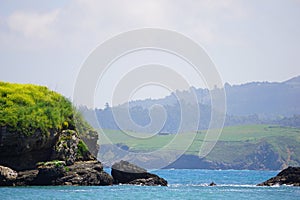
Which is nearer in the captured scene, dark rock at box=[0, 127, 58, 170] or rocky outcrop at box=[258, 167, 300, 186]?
dark rock at box=[0, 127, 58, 170]

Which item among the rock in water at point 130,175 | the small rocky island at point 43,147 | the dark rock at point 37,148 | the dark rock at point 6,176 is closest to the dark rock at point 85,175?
the small rocky island at point 43,147

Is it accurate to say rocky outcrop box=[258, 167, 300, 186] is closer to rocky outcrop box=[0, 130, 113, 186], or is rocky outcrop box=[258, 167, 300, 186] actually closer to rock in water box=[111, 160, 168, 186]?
rock in water box=[111, 160, 168, 186]

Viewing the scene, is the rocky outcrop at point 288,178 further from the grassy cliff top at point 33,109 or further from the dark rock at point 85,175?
the grassy cliff top at point 33,109

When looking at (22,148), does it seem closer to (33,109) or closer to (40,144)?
(40,144)

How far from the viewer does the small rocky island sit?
55062mm

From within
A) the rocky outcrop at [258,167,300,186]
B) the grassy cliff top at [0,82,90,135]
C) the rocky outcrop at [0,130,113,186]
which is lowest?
the rocky outcrop at [258,167,300,186]

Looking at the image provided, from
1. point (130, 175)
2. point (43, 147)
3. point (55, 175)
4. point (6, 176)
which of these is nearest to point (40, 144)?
point (43, 147)

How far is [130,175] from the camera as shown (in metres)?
62.3

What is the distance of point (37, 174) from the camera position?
54.9 metres

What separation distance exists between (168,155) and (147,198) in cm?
13646

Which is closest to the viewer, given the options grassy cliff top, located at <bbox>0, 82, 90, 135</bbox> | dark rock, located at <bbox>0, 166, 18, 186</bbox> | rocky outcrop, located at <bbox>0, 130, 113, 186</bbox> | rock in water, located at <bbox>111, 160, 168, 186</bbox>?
dark rock, located at <bbox>0, 166, 18, 186</bbox>

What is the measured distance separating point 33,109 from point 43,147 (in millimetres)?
4402

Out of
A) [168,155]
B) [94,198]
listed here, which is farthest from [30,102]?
[168,155]

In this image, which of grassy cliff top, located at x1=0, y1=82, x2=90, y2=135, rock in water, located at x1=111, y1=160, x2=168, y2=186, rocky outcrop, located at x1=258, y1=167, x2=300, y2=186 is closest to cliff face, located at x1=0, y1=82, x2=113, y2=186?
grassy cliff top, located at x1=0, y1=82, x2=90, y2=135
